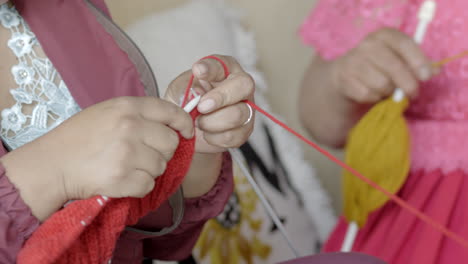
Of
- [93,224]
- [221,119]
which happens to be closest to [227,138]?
[221,119]

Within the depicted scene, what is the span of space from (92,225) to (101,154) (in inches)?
1.9

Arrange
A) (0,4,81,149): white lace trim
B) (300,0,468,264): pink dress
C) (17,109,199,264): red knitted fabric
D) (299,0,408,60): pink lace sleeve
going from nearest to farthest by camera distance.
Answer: (17,109,199,264): red knitted fabric < (0,4,81,149): white lace trim < (300,0,468,264): pink dress < (299,0,408,60): pink lace sleeve

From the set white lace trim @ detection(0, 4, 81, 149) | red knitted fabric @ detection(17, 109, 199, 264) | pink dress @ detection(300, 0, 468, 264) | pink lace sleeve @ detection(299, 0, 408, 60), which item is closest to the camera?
red knitted fabric @ detection(17, 109, 199, 264)

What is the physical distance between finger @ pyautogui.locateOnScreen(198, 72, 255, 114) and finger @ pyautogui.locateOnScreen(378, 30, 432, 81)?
0.32 meters

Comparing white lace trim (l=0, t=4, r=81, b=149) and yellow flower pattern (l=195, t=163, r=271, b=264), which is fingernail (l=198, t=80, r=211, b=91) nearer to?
white lace trim (l=0, t=4, r=81, b=149)

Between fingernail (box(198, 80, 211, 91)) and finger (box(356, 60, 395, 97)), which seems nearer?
fingernail (box(198, 80, 211, 91))

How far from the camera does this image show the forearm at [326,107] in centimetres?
84

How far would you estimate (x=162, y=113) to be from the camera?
15.5 inches

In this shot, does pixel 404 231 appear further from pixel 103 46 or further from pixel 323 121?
pixel 103 46

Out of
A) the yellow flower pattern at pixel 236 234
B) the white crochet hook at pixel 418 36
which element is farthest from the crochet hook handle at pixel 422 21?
the yellow flower pattern at pixel 236 234

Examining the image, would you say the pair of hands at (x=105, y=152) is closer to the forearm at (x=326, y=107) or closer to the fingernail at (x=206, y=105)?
the fingernail at (x=206, y=105)

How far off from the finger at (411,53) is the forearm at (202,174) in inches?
11.5

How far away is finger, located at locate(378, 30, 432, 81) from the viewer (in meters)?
0.70

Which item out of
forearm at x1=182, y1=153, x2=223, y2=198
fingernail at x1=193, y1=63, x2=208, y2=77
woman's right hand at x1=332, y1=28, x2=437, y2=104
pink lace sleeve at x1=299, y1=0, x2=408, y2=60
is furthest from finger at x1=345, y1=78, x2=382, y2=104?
fingernail at x1=193, y1=63, x2=208, y2=77
